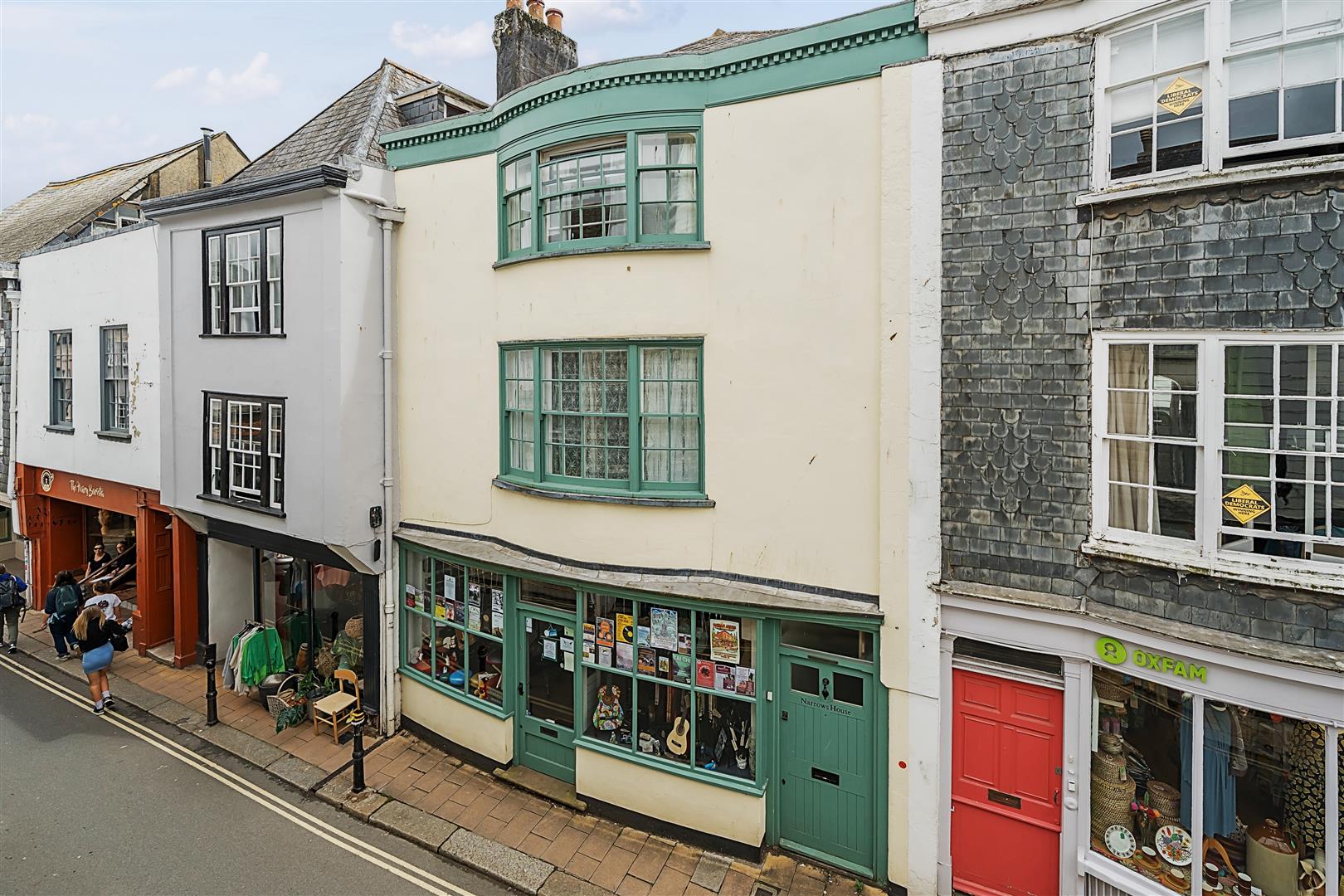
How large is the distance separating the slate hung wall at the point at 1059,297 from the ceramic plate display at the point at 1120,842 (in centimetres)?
218

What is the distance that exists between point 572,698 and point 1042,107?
8432 millimetres

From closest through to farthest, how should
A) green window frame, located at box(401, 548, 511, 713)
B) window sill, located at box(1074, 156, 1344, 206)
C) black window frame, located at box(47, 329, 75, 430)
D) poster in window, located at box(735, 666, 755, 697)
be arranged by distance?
window sill, located at box(1074, 156, 1344, 206) < poster in window, located at box(735, 666, 755, 697) < green window frame, located at box(401, 548, 511, 713) < black window frame, located at box(47, 329, 75, 430)

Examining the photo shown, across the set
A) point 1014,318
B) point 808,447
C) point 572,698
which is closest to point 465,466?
point 572,698

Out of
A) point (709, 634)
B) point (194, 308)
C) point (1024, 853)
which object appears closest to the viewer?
point (1024, 853)

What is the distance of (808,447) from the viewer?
290 inches

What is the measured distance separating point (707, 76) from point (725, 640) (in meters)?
6.44

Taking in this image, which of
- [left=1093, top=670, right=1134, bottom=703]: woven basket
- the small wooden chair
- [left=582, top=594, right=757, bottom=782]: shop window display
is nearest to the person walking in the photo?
the small wooden chair

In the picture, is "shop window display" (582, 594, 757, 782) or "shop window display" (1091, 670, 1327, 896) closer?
"shop window display" (1091, 670, 1327, 896)

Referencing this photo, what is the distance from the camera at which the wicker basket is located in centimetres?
1057

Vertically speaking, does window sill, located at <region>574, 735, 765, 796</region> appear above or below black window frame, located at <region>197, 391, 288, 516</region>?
below

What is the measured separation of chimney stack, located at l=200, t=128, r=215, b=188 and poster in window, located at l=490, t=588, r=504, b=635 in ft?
48.4

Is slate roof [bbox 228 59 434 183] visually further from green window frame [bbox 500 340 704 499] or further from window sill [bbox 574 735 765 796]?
window sill [bbox 574 735 765 796]

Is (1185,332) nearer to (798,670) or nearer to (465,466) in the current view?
(798,670)

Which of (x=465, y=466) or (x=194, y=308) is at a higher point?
A: (x=194, y=308)
